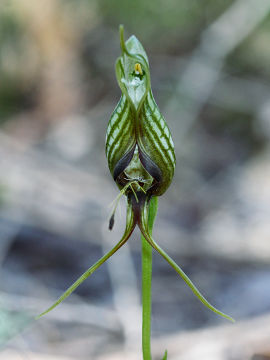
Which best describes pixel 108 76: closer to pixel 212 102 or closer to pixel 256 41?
pixel 212 102

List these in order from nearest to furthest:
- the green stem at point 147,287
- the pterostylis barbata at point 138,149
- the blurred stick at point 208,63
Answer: the pterostylis barbata at point 138,149 → the green stem at point 147,287 → the blurred stick at point 208,63

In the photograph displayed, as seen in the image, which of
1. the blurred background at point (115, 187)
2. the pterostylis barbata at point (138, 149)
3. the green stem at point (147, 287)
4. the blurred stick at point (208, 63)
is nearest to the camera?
the pterostylis barbata at point (138, 149)

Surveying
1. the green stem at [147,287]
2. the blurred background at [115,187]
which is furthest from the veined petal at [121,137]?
the blurred background at [115,187]

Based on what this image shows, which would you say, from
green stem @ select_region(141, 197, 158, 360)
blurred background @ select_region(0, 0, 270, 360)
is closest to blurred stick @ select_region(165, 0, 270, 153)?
blurred background @ select_region(0, 0, 270, 360)

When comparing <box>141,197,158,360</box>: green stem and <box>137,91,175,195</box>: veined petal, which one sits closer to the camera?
<box>137,91,175,195</box>: veined petal

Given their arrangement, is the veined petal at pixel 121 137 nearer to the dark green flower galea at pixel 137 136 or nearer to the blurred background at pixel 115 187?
the dark green flower galea at pixel 137 136

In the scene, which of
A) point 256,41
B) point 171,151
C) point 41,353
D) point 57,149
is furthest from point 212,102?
point 171,151

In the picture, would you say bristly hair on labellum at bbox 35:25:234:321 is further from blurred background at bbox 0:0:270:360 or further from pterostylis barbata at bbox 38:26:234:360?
blurred background at bbox 0:0:270:360
